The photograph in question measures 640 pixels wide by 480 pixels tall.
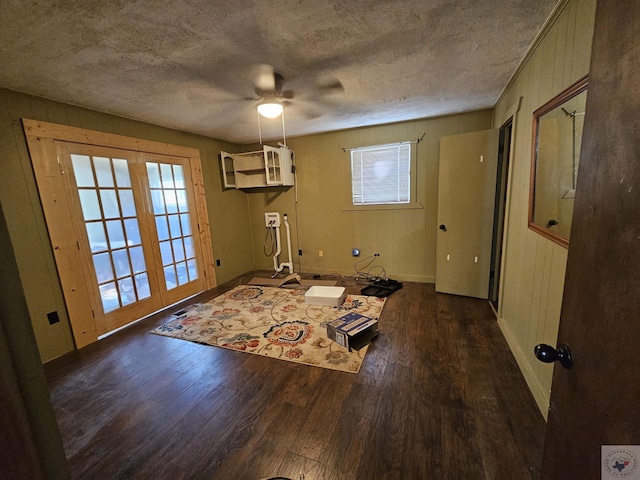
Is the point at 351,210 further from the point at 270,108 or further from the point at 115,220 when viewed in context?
the point at 115,220

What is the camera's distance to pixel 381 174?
3.88 meters

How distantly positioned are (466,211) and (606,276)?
111 inches

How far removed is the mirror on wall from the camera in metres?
1.30

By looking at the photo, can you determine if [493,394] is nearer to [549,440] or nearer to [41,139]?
[549,440]

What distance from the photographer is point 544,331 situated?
159cm

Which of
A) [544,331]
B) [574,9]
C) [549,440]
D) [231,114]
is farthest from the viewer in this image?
[231,114]

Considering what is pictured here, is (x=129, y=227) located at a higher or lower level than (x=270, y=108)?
lower

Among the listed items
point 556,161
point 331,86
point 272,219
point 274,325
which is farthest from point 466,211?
point 272,219

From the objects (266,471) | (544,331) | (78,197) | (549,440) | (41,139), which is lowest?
(266,471)

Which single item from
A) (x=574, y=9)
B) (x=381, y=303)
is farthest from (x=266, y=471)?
(x=574, y=9)

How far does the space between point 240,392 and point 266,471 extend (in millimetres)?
611

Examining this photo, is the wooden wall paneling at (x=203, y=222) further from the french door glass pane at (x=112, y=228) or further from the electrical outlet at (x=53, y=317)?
the electrical outlet at (x=53, y=317)

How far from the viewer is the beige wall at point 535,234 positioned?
1327mm

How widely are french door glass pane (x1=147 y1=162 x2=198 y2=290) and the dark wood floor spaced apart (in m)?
1.29
